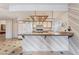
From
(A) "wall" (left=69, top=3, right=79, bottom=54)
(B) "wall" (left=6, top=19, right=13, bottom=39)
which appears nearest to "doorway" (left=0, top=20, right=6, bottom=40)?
(B) "wall" (left=6, top=19, right=13, bottom=39)

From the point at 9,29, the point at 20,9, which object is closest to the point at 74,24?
the point at 20,9

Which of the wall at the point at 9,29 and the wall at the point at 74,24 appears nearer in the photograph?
the wall at the point at 74,24

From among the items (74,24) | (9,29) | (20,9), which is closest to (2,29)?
(9,29)

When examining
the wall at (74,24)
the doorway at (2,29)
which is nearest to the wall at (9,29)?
the doorway at (2,29)

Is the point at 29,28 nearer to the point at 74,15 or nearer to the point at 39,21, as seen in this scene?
the point at 39,21

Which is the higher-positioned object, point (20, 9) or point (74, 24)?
point (20, 9)

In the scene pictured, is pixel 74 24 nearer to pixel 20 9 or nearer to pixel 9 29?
pixel 20 9

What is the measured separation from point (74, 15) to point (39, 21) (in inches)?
15.9

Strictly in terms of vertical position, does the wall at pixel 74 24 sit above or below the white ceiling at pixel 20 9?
below

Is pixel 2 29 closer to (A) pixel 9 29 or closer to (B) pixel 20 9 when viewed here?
(A) pixel 9 29

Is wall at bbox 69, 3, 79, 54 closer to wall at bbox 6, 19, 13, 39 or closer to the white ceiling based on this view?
the white ceiling

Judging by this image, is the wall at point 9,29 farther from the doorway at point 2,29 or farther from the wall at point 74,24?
the wall at point 74,24

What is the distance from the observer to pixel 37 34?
5.24ft

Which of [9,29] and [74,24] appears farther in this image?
[9,29]
